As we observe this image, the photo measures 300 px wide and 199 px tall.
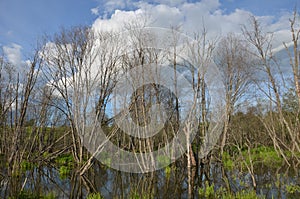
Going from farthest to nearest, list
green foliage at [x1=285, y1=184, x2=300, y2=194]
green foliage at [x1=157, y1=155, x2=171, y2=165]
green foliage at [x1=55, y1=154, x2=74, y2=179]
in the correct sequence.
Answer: green foliage at [x1=157, y1=155, x2=171, y2=165] → green foliage at [x1=55, y1=154, x2=74, y2=179] → green foliage at [x1=285, y1=184, x2=300, y2=194]

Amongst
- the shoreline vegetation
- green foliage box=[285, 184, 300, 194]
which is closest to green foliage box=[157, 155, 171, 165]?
the shoreline vegetation

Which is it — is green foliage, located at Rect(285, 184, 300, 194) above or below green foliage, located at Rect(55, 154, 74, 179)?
below

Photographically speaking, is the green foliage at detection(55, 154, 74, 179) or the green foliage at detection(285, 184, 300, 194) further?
the green foliage at detection(55, 154, 74, 179)

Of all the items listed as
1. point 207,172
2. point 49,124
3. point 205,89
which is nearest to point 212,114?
point 205,89

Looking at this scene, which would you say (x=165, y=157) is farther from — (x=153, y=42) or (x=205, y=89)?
(x=153, y=42)

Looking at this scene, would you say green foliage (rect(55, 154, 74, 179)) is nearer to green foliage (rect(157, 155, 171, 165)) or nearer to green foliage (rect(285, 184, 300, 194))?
green foliage (rect(157, 155, 171, 165))

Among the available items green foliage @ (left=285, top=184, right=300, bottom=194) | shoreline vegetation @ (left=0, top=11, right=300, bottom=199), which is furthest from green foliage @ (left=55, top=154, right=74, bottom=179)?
green foliage @ (left=285, top=184, right=300, bottom=194)

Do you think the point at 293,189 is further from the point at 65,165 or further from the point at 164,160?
the point at 65,165

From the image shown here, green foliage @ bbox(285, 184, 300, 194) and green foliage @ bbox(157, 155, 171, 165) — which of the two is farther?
green foliage @ bbox(157, 155, 171, 165)

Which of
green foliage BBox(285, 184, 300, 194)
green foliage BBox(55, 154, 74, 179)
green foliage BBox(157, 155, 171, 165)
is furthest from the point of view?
green foliage BBox(157, 155, 171, 165)

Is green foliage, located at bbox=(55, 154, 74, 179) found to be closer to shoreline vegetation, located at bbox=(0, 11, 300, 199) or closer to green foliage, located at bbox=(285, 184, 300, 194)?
shoreline vegetation, located at bbox=(0, 11, 300, 199)

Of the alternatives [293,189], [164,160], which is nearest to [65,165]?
[164,160]

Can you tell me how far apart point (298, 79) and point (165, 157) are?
26.7ft

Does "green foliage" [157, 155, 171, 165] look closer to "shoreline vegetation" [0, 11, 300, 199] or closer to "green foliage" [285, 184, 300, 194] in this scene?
"shoreline vegetation" [0, 11, 300, 199]
